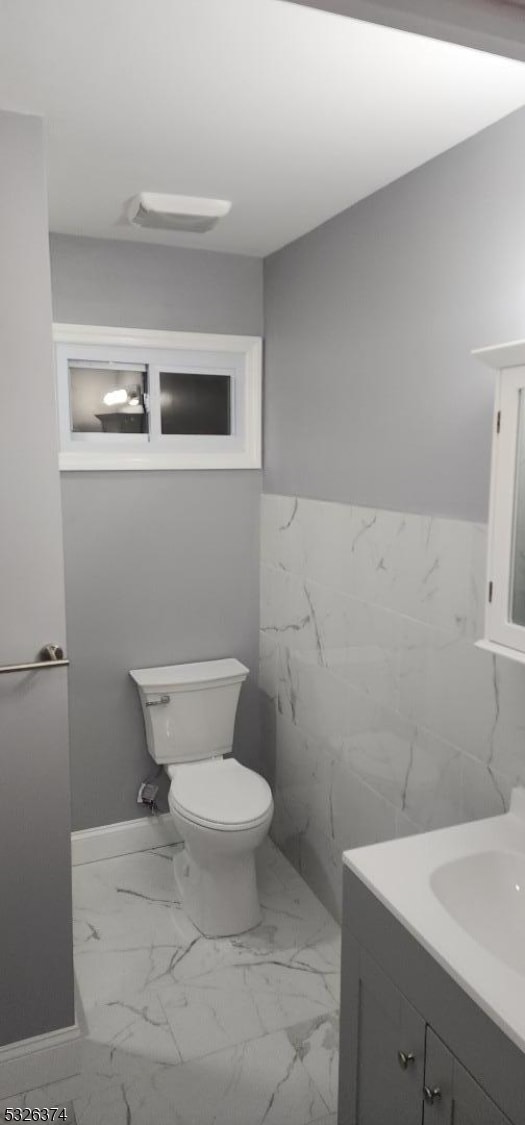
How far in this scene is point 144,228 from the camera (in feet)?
8.16

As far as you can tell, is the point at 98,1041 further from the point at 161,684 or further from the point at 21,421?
the point at 21,421

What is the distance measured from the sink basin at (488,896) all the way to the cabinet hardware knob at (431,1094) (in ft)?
0.92

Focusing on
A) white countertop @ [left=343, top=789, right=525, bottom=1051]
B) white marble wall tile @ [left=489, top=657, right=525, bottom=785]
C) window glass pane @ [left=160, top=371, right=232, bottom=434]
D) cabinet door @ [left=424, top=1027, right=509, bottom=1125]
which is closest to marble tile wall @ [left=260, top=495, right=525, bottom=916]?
white marble wall tile @ [left=489, top=657, right=525, bottom=785]

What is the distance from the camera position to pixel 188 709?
111 inches

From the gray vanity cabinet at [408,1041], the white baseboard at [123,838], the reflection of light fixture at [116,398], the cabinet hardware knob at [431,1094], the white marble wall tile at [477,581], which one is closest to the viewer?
the gray vanity cabinet at [408,1041]

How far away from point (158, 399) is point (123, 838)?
1.73 m

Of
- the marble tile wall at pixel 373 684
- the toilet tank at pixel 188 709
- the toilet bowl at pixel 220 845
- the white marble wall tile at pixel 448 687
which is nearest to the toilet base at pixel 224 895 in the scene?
the toilet bowl at pixel 220 845

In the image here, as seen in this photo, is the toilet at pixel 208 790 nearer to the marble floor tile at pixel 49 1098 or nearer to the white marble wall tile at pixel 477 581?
the marble floor tile at pixel 49 1098

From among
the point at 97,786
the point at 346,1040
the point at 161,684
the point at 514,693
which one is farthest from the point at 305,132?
the point at 97,786

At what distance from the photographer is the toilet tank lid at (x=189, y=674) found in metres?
2.77

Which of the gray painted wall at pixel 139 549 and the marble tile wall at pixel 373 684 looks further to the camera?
the gray painted wall at pixel 139 549

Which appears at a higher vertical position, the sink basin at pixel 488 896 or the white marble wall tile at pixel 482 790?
the white marble wall tile at pixel 482 790

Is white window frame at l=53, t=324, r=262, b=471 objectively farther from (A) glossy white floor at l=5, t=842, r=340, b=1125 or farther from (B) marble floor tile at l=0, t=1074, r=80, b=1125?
(B) marble floor tile at l=0, t=1074, r=80, b=1125

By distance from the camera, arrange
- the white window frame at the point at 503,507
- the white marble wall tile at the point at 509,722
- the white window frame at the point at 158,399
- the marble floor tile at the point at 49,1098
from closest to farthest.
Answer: the white window frame at the point at 503,507, the white marble wall tile at the point at 509,722, the marble floor tile at the point at 49,1098, the white window frame at the point at 158,399
